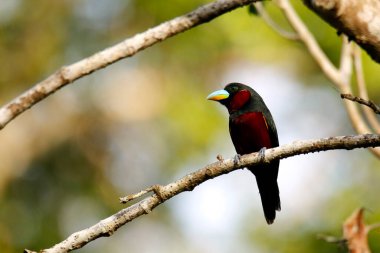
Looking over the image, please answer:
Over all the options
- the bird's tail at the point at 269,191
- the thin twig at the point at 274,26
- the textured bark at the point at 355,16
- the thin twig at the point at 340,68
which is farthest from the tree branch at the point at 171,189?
the thin twig at the point at 274,26

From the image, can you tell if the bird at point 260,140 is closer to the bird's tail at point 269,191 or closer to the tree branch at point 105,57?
the bird's tail at point 269,191

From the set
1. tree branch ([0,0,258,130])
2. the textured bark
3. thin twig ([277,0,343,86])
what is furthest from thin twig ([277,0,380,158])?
the textured bark

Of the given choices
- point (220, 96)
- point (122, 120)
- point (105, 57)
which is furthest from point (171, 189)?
point (122, 120)

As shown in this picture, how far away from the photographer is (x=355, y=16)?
3273 mm

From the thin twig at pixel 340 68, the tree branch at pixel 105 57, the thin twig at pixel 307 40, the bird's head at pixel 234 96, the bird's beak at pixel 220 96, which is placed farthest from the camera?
the bird's beak at pixel 220 96

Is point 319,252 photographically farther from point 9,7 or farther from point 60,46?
point 9,7

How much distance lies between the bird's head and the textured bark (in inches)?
83.3

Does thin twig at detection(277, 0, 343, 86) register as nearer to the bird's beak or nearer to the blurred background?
the bird's beak

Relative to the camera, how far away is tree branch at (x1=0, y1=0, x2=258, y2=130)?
403 centimetres

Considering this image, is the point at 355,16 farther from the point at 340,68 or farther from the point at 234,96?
the point at 234,96

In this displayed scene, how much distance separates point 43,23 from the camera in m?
12.5

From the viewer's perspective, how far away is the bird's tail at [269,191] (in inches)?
204

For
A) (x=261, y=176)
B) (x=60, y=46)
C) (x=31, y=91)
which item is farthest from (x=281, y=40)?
(x=31, y=91)

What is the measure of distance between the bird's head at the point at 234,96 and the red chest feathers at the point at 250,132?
151 millimetres
